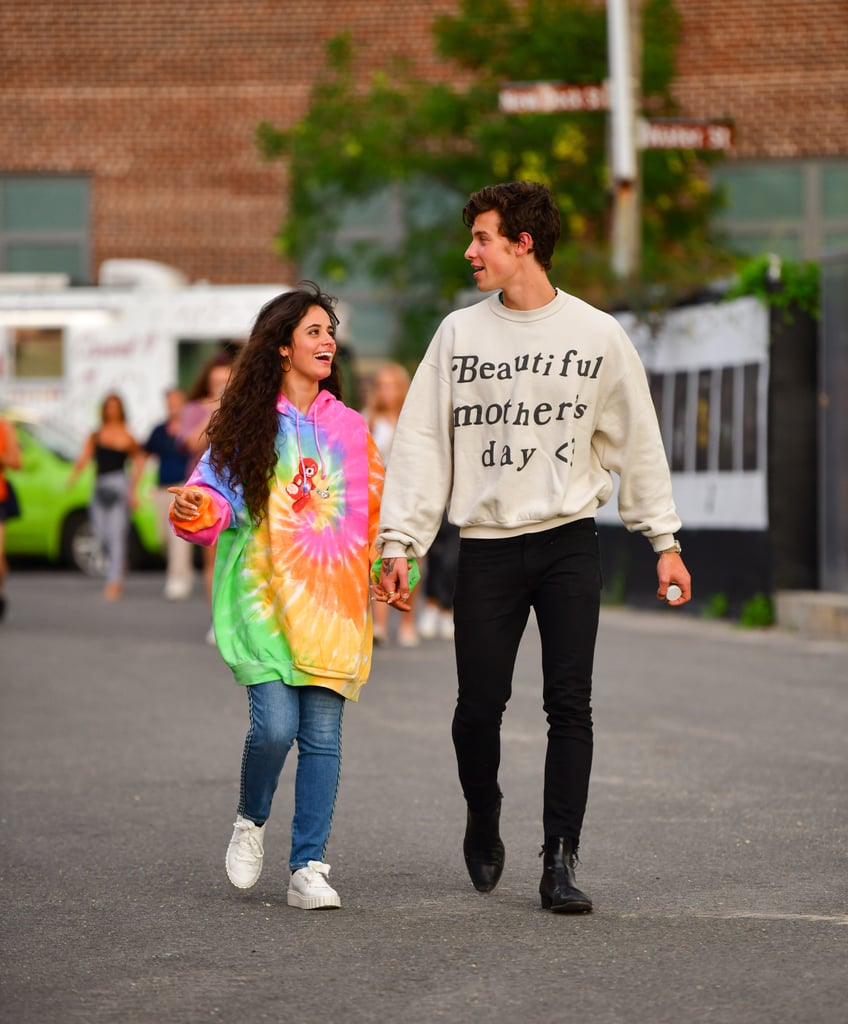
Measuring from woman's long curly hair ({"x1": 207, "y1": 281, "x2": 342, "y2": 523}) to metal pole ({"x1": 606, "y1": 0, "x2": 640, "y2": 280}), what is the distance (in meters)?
11.7

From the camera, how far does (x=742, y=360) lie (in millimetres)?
15453

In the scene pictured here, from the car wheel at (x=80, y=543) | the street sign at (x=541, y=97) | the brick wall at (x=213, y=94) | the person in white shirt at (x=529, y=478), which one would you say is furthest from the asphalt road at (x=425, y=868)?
the brick wall at (x=213, y=94)

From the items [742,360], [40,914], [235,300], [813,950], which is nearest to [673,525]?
[813,950]

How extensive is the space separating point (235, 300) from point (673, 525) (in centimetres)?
1880

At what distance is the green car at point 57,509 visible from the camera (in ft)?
72.0

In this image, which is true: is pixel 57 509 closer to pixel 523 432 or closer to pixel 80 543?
pixel 80 543

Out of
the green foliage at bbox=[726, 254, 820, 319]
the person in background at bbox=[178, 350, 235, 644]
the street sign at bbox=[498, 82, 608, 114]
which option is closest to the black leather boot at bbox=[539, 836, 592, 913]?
the person in background at bbox=[178, 350, 235, 644]

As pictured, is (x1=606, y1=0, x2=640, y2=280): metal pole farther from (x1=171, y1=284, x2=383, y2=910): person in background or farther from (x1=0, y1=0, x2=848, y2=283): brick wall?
(x1=171, y1=284, x2=383, y2=910): person in background

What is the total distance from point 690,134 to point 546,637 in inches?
450

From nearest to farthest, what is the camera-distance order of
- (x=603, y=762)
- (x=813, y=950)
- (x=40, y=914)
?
(x=813, y=950) < (x=40, y=914) < (x=603, y=762)

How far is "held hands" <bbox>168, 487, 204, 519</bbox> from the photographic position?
18.2ft

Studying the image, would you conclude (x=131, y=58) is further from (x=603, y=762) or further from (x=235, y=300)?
(x=603, y=762)

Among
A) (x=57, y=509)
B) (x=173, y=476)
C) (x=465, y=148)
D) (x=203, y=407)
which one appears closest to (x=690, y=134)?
(x=203, y=407)

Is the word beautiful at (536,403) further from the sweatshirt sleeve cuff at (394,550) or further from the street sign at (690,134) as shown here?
the street sign at (690,134)
